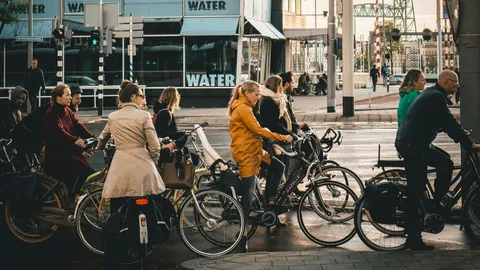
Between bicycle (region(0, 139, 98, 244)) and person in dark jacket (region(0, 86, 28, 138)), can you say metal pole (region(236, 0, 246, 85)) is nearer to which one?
person in dark jacket (region(0, 86, 28, 138))

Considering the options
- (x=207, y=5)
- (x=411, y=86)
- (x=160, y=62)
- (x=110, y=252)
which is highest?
(x=207, y=5)

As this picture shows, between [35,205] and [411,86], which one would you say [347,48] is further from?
[35,205]

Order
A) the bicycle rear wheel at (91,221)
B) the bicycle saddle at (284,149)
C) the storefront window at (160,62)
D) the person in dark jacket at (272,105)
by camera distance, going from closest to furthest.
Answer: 1. the bicycle rear wheel at (91,221)
2. the bicycle saddle at (284,149)
3. the person in dark jacket at (272,105)
4. the storefront window at (160,62)

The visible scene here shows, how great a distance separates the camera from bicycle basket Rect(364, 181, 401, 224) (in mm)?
8867

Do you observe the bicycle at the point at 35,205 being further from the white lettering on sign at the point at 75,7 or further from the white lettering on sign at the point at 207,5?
the white lettering on sign at the point at 75,7

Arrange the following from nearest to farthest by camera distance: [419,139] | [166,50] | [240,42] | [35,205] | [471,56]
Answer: [419,139]
[35,205]
[471,56]
[240,42]
[166,50]

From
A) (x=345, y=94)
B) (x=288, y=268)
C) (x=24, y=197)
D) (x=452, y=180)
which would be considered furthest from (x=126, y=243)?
(x=345, y=94)

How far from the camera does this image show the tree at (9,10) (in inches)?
1407

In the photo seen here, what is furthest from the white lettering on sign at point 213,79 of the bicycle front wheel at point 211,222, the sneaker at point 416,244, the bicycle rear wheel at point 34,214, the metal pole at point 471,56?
the sneaker at point 416,244

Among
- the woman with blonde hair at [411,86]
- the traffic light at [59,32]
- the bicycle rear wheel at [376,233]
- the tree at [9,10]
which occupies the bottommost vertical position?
the bicycle rear wheel at [376,233]

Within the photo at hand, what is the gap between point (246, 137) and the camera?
372 inches

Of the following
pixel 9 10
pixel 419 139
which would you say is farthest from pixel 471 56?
pixel 9 10

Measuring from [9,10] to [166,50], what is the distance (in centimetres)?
641

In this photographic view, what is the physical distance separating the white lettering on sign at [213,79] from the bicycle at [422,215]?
27.7 metres
